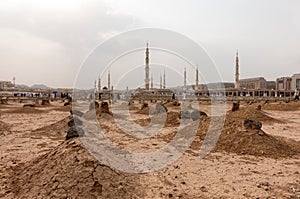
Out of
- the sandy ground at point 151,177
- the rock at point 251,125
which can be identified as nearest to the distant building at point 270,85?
the rock at point 251,125

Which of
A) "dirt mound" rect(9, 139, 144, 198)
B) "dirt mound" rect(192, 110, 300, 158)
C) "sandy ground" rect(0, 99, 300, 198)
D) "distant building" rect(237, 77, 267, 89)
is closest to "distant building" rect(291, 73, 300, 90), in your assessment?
"distant building" rect(237, 77, 267, 89)

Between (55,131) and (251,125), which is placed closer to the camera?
(251,125)

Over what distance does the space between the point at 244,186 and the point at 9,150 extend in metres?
7.72

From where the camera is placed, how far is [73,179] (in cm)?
454

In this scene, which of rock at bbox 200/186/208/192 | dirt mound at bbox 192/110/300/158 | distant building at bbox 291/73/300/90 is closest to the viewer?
rock at bbox 200/186/208/192

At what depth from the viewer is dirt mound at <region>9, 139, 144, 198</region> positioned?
171 inches

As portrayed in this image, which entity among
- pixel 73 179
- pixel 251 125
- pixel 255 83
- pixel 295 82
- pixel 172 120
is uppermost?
pixel 255 83

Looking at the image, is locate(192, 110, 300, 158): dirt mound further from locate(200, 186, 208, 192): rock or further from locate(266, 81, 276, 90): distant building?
locate(266, 81, 276, 90): distant building

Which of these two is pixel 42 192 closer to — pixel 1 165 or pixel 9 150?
pixel 1 165

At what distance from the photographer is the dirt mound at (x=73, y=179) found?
14.3ft

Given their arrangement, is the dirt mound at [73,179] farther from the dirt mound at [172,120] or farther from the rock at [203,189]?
the dirt mound at [172,120]

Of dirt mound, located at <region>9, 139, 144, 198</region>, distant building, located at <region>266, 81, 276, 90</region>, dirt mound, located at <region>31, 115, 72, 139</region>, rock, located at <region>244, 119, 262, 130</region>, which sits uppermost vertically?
distant building, located at <region>266, 81, 276, 90</region>

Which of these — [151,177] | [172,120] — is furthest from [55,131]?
[151,177]

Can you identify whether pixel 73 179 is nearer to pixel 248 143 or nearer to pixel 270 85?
pixel 248 143
